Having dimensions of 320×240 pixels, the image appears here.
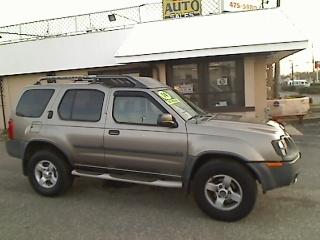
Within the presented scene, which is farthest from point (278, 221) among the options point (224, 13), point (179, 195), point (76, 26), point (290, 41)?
point (76, 26)

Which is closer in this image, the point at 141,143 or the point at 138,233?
the point at 138,233

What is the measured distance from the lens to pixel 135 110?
18.4ft

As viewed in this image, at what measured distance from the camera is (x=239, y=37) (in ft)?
38.4

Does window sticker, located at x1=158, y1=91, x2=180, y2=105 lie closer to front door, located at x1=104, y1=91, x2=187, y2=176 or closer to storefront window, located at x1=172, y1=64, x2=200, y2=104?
front door, located at x1=104, y1=91, x2=187, y2=176

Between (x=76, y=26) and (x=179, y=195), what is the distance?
436 inches

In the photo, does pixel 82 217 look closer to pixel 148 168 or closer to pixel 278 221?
pixel 148 168

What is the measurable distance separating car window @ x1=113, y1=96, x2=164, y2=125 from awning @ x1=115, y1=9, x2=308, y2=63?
21.3 feet

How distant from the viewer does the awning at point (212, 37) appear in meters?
11.2

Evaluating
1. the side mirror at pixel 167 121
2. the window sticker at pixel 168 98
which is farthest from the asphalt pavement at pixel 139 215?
the window sticker at pixel 168 98

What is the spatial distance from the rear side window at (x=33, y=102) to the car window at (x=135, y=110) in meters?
1.39

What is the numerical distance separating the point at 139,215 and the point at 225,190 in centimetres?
127

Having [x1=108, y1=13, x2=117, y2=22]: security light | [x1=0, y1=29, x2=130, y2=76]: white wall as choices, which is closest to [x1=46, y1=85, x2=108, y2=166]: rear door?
[x1=0, y1=29, x2=130, y2=76]: white wall

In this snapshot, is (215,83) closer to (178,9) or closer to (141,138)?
(178,9)

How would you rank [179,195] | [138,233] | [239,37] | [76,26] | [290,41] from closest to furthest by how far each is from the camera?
1. [138,233]
2. [179,195]
3. [290,41]
4. [239,37]
5. [76,26]
